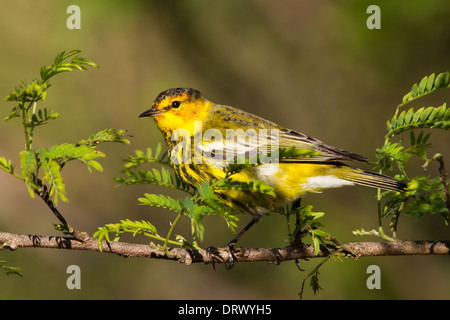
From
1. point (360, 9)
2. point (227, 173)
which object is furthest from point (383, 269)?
point (227, 173)

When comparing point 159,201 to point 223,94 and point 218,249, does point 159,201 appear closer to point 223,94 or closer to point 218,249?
point 218,249

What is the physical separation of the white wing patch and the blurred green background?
44.0 inches

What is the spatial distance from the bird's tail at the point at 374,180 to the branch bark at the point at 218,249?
262 millimetres

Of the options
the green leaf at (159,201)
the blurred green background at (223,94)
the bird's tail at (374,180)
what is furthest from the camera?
the blurred green background at (223,94)

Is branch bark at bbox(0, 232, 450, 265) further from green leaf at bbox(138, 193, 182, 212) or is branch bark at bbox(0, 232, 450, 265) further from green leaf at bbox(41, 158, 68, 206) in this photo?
green leaf at bbox(41, 158, 68, 206)

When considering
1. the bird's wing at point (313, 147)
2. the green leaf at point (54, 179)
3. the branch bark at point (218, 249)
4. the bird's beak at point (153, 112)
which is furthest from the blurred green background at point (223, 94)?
the green leaf at point (54, 179)

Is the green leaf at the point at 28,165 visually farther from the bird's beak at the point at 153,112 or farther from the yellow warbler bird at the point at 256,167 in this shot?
the bird's beak at the point at 153,112

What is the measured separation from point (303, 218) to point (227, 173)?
579mm

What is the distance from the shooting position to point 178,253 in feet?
7.77

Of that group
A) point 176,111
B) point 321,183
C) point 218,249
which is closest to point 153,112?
point 176,111

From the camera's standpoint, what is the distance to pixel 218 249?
8.84 ft

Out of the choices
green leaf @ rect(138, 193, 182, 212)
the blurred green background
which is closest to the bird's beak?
the blurred green background

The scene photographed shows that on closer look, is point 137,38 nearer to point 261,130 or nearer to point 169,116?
point 169,116

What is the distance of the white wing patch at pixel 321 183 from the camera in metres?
3.26
